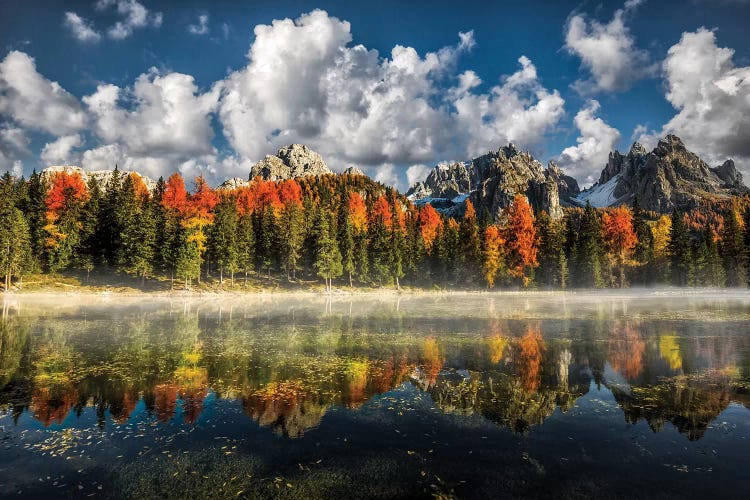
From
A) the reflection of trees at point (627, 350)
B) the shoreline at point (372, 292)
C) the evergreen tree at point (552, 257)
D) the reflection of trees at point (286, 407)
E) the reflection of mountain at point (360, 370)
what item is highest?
the evergreen tree at point (552, 257)

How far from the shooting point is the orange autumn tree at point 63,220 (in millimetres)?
81000

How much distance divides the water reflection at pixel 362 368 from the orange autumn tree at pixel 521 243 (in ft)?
193

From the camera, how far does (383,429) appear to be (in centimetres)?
1524

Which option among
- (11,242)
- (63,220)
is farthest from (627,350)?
(63,220)

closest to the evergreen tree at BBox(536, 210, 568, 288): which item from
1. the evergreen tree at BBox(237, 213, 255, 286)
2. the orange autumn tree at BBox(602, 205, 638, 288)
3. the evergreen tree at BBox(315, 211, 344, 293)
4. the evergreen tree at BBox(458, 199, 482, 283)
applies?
the orange autumn tree at BBox(602, 205, 638, 288)

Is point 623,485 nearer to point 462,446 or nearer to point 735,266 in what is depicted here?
point 462,446

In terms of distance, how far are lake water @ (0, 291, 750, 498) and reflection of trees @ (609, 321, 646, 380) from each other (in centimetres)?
22

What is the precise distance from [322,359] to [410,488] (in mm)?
15980

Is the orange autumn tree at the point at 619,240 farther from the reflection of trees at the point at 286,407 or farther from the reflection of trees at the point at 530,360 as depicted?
the reflection of trees at the point at 286,407

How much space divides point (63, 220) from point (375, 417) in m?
94.3

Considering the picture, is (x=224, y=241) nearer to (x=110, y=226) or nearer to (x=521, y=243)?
(x=110, y=226)

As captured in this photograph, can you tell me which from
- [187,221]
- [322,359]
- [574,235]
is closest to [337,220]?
[187,221]

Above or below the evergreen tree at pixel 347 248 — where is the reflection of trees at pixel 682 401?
below

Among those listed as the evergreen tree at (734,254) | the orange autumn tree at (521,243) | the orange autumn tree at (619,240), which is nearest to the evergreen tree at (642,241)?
the orange autumn tree at (619,240)
